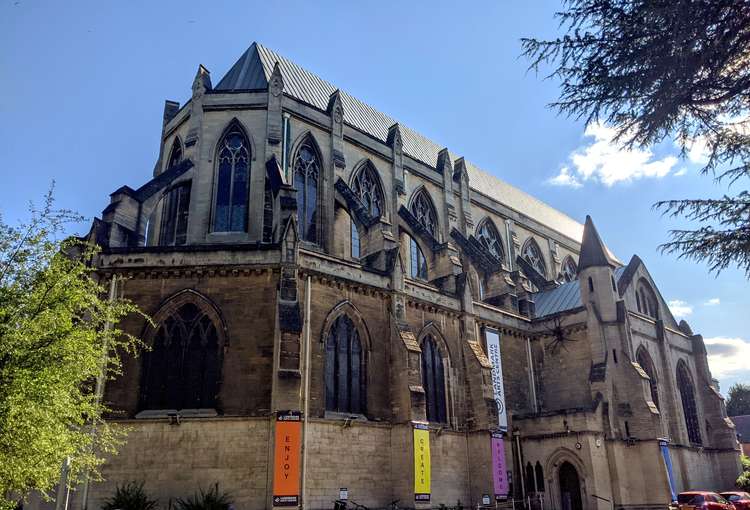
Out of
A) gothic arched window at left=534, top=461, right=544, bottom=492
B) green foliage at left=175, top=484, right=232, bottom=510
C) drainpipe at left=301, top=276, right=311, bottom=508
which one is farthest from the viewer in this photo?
gothic arched window at left=534, top=461, right=544, bottom=492

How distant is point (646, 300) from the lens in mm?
33375

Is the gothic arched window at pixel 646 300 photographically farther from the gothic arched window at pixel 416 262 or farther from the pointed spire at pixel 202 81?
the pointed spire at pixel 202 81

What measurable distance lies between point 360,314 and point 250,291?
14.3ft

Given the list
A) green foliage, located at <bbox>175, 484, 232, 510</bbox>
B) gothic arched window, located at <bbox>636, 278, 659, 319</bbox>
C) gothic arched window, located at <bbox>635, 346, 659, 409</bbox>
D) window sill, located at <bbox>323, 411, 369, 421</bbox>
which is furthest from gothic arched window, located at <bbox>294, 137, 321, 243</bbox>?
gothic arched window, located at <bbox>636, 278, 659, 319</bbox>

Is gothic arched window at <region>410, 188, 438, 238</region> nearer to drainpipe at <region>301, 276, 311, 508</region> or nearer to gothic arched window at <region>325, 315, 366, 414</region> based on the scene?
gothic arched window at <region>325, 315, 366, 414</region>

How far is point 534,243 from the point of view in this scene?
1748 inches

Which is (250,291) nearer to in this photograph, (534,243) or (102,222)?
(102,222)

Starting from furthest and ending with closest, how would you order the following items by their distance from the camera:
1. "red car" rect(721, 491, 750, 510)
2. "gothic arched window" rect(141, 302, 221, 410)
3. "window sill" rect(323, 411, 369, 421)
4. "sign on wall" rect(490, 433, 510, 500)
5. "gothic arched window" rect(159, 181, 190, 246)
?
"red car" rect(721, 491, 750, 510) < "gothic arched window" rect(159, 181, 190, 246) < "sign on wall" rect(490, 433, 510, 500) < "window sill" rect(323, 411, 369, 421) < "gothic arched window" rect(141, 302, 221, 410)

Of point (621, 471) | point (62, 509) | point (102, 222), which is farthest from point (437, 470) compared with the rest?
point (102, 222)

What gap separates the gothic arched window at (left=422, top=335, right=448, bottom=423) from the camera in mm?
24766

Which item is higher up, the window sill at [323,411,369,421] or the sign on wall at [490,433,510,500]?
the window sill at [323,411,369,421]

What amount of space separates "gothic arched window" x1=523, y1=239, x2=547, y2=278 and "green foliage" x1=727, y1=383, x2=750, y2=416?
4387 centimetres

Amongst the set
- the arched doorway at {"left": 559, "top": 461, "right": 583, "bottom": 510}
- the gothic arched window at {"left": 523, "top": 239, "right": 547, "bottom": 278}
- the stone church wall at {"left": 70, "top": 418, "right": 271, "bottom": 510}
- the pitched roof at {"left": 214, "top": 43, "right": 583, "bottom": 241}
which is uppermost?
the pitched roof at {"left": 214, "top": 43, "right": 583, "bottom": 241}

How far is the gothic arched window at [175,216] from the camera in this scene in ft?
82.4
